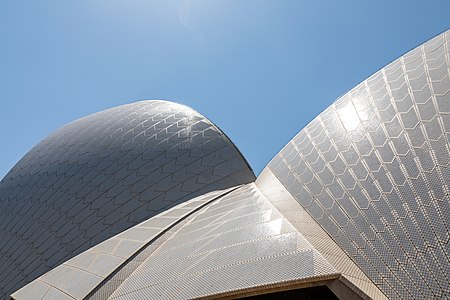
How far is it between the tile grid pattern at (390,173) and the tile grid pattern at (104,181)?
18.2 ft

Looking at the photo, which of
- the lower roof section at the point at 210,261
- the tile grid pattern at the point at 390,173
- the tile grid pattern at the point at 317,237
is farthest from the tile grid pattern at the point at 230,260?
the tile grid pattern at the point at 390,173

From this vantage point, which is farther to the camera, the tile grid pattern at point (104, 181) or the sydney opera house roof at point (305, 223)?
the tile grid pattern at point (104, 181)

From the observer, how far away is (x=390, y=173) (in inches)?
290

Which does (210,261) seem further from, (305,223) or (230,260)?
(305,223)

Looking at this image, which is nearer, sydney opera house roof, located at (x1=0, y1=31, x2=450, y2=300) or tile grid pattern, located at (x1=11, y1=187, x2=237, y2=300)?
sydney opera house roof, located at (x1=0, y1=31, x2=450, y2=300)

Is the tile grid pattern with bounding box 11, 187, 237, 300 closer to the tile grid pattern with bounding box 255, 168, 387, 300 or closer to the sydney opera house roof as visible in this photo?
the sydney opera house roof

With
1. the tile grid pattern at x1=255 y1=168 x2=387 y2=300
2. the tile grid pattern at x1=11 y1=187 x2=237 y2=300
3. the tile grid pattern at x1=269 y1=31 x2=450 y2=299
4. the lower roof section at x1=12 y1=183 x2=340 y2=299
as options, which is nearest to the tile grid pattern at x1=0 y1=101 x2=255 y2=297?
the tile grid pattern at x1=11 y1=187 x2=237 y2=300

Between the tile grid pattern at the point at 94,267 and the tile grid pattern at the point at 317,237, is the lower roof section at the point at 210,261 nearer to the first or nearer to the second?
the tile grid pattern at the point at 94,267

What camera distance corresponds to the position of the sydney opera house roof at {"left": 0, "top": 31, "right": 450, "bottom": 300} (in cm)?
602

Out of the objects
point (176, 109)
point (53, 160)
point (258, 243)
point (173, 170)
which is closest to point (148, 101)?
point (176, 109)

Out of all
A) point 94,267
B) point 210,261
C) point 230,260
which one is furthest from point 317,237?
point 94,267

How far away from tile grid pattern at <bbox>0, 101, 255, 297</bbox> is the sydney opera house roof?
8cm

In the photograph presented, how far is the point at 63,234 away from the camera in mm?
14406

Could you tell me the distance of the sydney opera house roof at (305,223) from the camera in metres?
6.02
